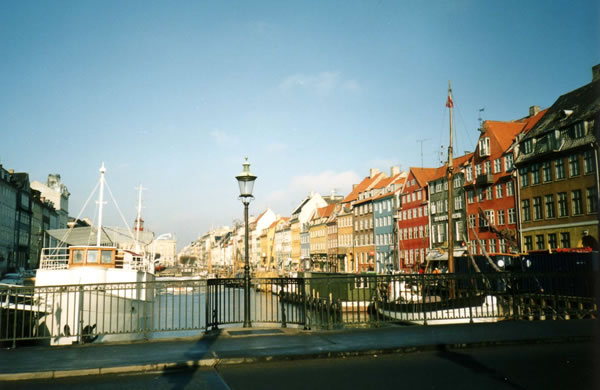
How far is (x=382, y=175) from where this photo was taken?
100500 mm

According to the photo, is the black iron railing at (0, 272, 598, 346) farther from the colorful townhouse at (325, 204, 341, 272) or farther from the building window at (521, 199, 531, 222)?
the colorful townhouse at (325, 204, 341, 272)

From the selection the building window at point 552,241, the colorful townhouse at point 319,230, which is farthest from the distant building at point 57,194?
the building window at point 552,241

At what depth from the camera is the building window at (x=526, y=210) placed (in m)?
52.1

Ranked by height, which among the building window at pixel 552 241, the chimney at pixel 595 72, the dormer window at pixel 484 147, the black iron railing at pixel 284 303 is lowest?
the black iron railing at pixel 284 303

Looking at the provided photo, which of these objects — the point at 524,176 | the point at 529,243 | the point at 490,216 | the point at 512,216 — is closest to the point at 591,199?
the point at 529,243

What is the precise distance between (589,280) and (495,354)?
9.72 meters

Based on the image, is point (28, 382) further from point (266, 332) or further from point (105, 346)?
point (266, 332)

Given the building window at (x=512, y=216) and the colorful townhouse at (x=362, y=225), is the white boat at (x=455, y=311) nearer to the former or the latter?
the building window at (x=512, y=216)

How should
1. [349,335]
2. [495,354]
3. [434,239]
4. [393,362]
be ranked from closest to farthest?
[393,362]
[495,354]
[349,335]
[434,239]

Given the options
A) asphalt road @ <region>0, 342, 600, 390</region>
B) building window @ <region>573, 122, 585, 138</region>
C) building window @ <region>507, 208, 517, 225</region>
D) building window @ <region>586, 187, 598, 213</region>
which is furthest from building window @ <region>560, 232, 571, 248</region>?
→ asphalt road @ <region>0, 342, 600, 390</region>

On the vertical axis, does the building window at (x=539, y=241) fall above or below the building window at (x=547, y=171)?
below

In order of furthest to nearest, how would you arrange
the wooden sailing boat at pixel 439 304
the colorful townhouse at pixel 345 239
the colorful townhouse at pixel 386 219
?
the colorful townhouse at pixel 345 239 → the colorful townhouse at pixel 386 219 → the wooden sailing boat at pixel 439 304

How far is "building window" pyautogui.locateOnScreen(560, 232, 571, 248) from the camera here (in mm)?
Result: 45562

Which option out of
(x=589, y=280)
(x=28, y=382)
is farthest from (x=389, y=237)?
(x=28, y=382)
